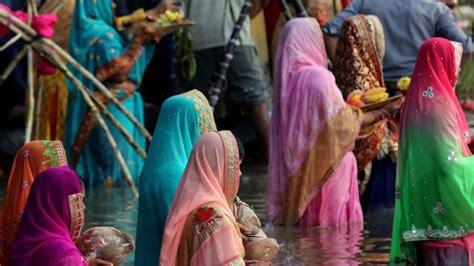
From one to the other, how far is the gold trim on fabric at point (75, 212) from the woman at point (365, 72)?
4.52 metres

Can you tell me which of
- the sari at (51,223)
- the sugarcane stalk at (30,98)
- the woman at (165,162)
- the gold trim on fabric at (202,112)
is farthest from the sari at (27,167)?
the sugarcane stalk at (30,98)

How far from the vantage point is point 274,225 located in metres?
10.5

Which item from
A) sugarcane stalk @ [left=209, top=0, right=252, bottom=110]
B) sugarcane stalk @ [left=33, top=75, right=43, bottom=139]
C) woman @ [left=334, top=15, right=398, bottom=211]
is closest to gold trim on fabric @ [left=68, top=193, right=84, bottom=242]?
woman @ [left=334, top=15, right=398, bottom=211]

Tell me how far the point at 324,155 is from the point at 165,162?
3.37 m

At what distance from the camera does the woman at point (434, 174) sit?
806 centimetres

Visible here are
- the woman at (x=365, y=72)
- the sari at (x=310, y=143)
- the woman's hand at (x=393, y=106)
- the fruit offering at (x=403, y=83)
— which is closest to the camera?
the sari at (x=310, y=143)

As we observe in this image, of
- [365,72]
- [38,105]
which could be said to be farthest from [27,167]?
[38,105]

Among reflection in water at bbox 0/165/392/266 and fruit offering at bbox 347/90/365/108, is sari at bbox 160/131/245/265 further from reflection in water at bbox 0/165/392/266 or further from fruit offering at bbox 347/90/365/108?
fruit offering at bbox 347/90/365/108

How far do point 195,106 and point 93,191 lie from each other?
6033mm

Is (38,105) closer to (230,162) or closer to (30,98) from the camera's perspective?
(30,98)

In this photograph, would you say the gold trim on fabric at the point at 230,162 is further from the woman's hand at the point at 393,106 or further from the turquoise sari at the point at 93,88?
the turquoise sari at the point at 93,88

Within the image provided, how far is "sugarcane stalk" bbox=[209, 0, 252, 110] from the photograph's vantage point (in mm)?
13656

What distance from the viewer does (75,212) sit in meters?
6.41

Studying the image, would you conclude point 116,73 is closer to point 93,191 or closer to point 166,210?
point 93,191
